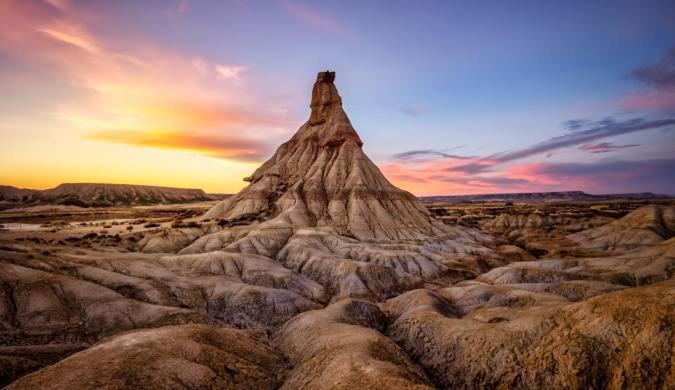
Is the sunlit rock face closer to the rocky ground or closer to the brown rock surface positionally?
the rocky ground

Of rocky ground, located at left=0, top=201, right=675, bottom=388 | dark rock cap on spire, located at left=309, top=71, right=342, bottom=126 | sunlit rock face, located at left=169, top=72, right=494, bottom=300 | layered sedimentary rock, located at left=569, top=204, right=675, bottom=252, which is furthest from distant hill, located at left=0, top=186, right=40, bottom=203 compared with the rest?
layered sedimentary rock, located at left=569, top=204, right=675, bottom=252

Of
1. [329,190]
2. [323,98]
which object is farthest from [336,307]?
[323,98]

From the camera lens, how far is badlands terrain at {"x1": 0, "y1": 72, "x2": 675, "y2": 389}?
16453mm

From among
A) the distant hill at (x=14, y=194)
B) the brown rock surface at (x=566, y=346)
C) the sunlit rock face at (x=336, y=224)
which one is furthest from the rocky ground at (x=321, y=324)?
the distant hill at (x=14, y=194)

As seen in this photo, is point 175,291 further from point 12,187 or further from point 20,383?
point 12,187

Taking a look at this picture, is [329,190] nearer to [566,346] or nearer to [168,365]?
[168,365]

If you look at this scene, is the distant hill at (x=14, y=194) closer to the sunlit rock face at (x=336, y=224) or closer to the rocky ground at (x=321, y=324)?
the sunlit rock face at (x=336, y=224)

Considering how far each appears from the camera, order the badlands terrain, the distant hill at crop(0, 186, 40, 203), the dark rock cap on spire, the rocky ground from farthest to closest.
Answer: the distant hill at crop(0, 186, 40, 203) → the dark rock cap on spire → the badlands terrain → the rocky ground

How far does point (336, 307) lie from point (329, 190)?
49108 millimetres

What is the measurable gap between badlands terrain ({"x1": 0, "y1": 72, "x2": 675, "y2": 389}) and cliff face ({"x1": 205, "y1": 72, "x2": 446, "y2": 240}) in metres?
0.68

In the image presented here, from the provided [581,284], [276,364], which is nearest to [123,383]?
[276,364]

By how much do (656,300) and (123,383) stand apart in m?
24.2

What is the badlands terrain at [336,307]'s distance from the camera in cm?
1645

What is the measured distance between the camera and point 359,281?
44312mm
